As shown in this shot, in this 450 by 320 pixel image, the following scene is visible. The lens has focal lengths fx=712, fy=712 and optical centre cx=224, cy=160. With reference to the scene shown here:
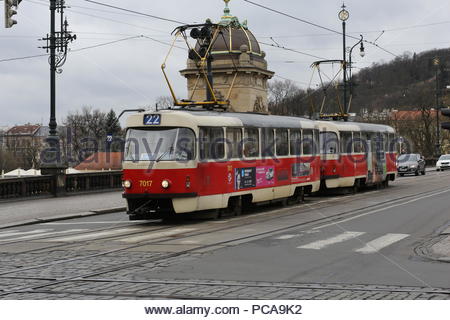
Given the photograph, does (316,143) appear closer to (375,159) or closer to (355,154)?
(355,154)

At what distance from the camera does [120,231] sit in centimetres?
1683

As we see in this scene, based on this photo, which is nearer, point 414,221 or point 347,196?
point 414,221

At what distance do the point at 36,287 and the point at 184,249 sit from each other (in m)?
4.03

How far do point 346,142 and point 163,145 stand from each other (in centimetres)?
1364

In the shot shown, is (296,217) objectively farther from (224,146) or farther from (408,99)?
(408,99)

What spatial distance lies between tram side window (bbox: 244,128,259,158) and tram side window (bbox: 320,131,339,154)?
7.29 m

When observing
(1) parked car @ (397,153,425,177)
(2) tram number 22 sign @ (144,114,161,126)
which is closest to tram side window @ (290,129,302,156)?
(2) tram number 22 sign @ (144,114,161,126)

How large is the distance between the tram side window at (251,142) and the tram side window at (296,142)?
289 cm

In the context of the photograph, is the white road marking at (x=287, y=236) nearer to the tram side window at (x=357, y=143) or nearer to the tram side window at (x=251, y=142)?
the tram side window at (x=251, y=142)

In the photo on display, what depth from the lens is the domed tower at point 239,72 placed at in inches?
3044

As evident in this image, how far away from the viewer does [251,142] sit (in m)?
20.7

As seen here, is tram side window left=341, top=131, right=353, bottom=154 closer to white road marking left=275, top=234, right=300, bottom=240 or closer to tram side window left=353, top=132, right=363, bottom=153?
tram side window left=353, top=132, right=363, bottom=153

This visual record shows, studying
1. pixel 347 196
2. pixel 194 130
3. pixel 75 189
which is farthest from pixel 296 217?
pixel 75 189

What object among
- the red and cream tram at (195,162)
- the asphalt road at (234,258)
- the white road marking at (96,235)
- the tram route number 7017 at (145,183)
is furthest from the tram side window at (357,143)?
the white road marking at (96,235)
